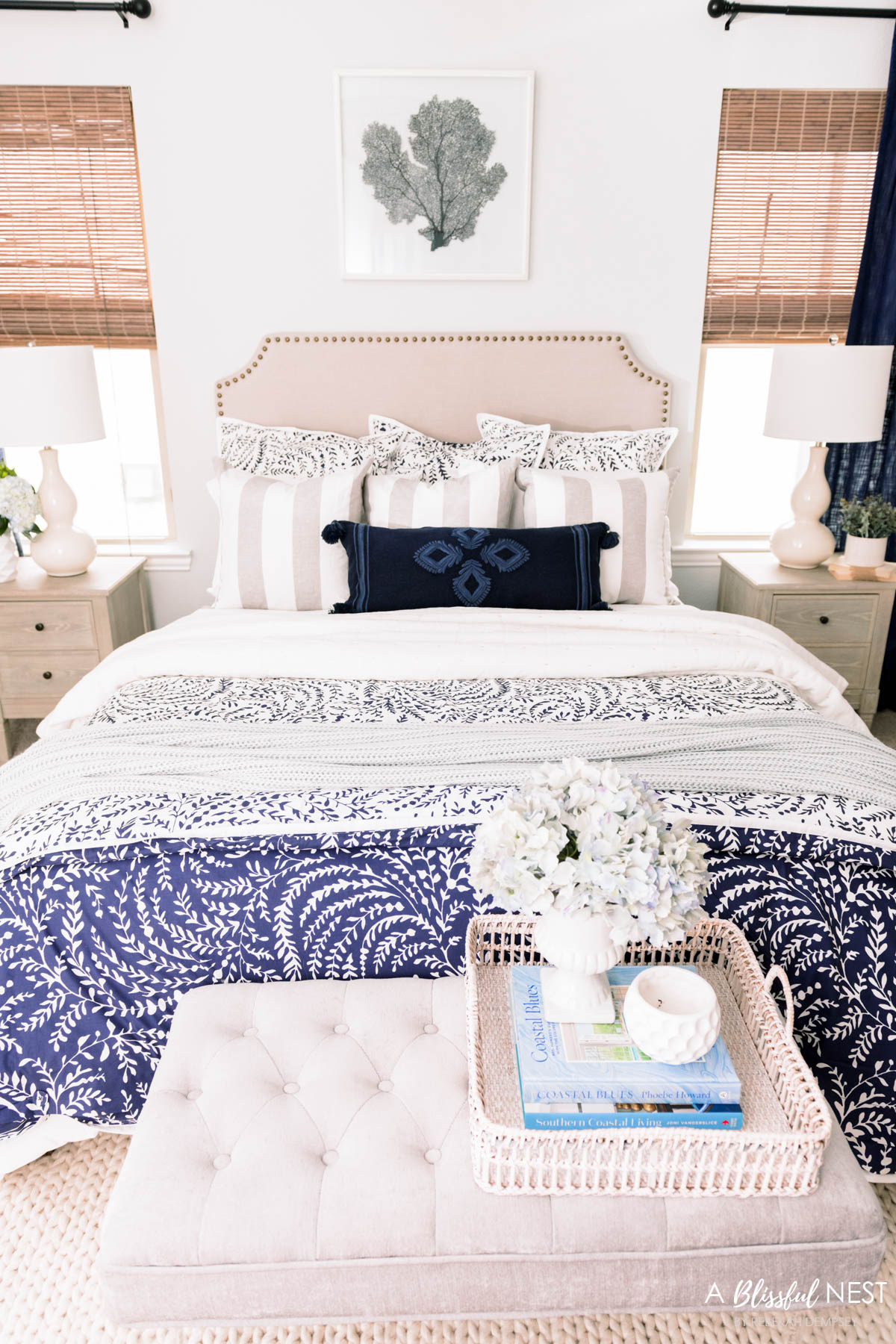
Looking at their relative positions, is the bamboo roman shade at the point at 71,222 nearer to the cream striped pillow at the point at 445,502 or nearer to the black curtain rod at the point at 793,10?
the cream striped pillow at the point at 445,502

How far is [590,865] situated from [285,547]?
178 cm

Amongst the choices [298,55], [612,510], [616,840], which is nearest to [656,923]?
[616,840]

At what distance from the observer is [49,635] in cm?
303

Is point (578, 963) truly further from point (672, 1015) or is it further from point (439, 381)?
point (439, 381)

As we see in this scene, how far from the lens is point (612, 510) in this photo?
278cm

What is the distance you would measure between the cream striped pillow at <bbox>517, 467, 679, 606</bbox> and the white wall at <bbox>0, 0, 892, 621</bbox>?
0.74 metres

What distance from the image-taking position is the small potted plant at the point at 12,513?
2973 mm

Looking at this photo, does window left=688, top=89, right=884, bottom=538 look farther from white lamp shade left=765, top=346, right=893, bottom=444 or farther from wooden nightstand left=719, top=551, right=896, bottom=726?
wooden nightstand left=719, top=551, right=896, bottom=726

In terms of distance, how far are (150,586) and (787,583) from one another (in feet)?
7.63

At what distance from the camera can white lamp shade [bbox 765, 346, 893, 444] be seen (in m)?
2.93

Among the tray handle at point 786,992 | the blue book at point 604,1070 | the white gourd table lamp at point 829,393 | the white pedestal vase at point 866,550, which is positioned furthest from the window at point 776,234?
the blue book at point 604,1070

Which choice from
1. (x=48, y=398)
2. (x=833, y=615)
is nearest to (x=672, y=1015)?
(x=833, y=615)

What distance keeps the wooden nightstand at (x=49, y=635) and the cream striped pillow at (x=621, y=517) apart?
4.69 feet

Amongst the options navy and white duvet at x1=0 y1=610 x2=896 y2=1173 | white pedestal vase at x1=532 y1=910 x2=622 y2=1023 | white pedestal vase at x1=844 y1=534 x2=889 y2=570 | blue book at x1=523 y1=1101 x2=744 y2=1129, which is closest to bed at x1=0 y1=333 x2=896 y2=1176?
navy and white duvet at x1=0 y1=610 x2=896 y2=1173
